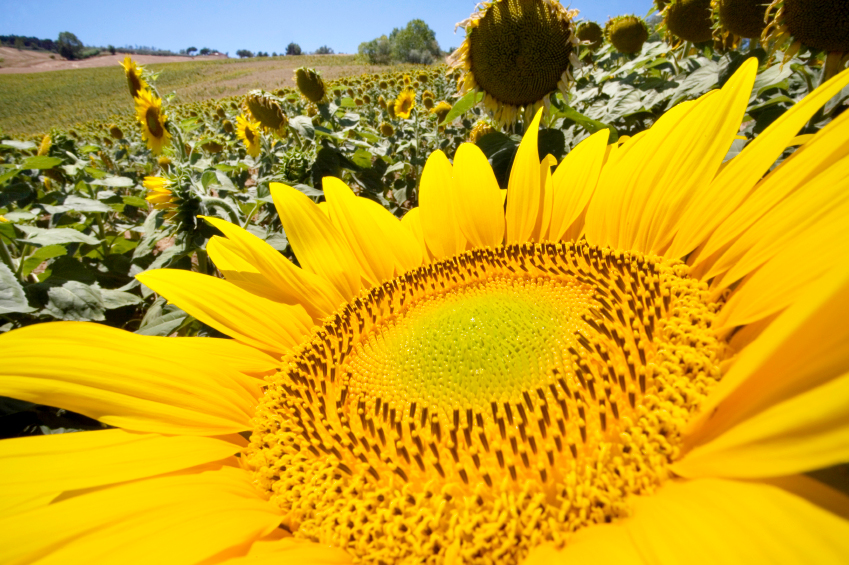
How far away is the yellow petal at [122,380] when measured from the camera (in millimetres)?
1033

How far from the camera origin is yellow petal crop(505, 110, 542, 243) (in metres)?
1.58

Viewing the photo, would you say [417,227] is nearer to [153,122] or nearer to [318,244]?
[318,244]

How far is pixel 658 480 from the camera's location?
75cm

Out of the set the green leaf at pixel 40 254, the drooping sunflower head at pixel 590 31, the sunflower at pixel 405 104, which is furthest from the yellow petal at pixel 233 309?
the sunflower at pixel 405 104

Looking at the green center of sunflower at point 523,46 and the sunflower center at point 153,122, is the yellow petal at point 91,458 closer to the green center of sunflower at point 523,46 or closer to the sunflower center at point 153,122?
the green center of sunflower at point 523,46

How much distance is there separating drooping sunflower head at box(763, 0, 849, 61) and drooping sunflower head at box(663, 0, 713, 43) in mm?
1293

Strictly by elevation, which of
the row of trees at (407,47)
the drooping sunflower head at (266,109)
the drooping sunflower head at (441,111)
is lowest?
the drooping sunflower head at (266,109)

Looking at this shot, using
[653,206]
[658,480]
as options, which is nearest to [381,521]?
[658,480]

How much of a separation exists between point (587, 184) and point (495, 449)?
3.08ft

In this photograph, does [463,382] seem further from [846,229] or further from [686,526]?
[846,229]

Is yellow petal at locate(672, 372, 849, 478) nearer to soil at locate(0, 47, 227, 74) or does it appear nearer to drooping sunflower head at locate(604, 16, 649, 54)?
drooping sunflower head at locate(604, 16, 649, 54)

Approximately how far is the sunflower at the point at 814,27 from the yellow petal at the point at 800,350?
196cm

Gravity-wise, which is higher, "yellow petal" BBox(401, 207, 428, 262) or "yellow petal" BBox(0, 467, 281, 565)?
"yellow petal" BBox(401, 207, 428, 262)

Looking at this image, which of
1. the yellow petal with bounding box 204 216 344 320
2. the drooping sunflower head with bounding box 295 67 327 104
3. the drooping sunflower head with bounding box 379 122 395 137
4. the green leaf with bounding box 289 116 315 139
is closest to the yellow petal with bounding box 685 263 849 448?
the yellow petal with bounding box 204 216 344 320
